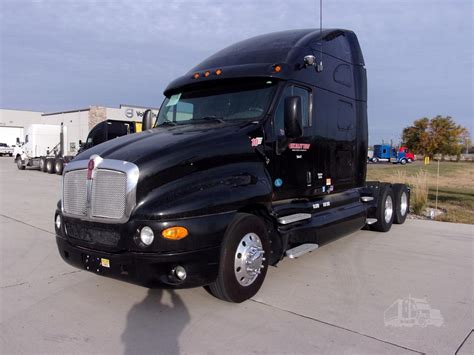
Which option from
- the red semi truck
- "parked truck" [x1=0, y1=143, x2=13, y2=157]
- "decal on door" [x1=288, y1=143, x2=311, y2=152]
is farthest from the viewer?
the red semi truck

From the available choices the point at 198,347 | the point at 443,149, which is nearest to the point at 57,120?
the point at 198,347

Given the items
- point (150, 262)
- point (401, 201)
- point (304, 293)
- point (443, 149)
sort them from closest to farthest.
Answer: point (150, 262), point (304, 293), point (401, 201), point (443, 149)

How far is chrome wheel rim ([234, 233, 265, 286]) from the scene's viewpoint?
430cm

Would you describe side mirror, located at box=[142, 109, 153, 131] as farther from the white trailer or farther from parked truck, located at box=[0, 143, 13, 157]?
parked truck, located at box=[0, 143, 13, 157]

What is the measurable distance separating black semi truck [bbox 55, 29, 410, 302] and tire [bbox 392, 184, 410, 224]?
2248mm

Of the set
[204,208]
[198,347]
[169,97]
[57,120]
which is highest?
[57,120]

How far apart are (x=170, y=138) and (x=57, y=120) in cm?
4736

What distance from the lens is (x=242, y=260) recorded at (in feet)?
14.2

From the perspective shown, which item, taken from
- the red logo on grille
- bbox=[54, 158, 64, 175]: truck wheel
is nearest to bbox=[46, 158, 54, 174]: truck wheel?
bbox=[54, 158, 64, 175]: truck wheel

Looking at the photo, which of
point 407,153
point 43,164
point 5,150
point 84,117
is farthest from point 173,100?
point 407,153

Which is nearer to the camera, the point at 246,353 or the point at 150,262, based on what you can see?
the point at 246,353

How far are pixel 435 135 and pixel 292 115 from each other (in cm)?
6515

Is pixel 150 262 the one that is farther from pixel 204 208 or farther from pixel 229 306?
pixel 229 306

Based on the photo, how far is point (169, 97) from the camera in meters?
6.00
